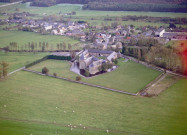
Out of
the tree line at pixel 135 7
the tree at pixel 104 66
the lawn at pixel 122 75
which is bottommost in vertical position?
the lawn at pixel 122 75

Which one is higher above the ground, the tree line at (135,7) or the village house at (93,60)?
the tree line at (135,7)

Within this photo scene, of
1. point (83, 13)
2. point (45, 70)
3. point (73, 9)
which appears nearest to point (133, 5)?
point (83, 13)

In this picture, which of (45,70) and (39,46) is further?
(39,46)

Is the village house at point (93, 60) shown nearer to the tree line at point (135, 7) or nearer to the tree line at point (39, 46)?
the tree line at point (39, 46)

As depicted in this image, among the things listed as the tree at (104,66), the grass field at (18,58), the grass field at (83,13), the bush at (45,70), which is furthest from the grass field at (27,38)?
the grass field at (83,13)

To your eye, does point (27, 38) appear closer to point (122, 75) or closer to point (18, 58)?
point (18, 58)

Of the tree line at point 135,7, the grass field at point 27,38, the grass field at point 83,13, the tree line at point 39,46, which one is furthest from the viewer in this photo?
the tree line at point 135,7
